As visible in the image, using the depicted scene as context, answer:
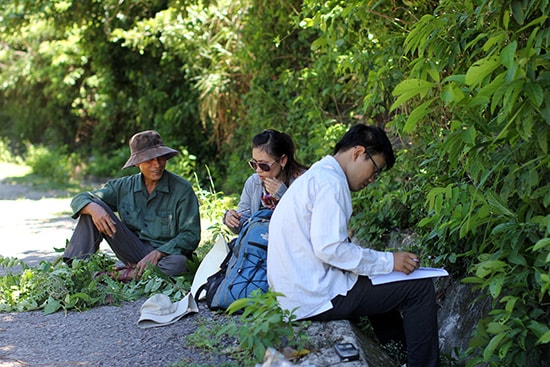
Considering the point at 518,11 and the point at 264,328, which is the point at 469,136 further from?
the point at 264,328

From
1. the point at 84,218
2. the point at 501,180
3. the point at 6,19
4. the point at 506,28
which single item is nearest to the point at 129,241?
the point at 84,218

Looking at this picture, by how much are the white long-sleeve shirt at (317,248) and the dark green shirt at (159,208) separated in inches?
78.6

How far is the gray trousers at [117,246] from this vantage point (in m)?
5.94

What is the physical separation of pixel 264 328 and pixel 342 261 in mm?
578

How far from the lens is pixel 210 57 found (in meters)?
12.1

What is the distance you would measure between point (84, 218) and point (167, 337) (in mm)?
1815

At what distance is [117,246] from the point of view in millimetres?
6105

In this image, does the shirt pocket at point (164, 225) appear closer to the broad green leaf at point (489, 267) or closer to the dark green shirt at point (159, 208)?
the dark green shirt at point (159, 208)

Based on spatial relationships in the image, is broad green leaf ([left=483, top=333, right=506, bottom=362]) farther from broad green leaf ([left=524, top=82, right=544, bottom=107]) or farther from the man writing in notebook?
broad green leaf ([left=524, top=82, right=544, bottom=107])

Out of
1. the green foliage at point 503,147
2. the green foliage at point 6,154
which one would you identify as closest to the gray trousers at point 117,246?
the green foliage at point 503,147

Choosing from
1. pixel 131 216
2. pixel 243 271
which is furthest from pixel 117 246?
pixel 243 271

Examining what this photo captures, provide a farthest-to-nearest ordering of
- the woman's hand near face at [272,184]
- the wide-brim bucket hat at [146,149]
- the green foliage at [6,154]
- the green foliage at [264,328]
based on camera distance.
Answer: the green foliage at [6,154] < the wide-brim bucket hat at [146,149] < the woman's hand near face at [272,184] < the green foliage at [264,328]

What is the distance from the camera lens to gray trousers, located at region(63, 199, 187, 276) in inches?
234

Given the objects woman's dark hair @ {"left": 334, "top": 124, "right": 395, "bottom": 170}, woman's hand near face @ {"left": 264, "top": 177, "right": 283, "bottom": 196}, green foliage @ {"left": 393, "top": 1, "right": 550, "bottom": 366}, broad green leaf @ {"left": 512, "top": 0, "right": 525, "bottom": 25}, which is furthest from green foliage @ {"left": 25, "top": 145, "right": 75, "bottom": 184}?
broad green leaf @ {"left": 512, "top": 0, "right": 525, "bottom": 25}
